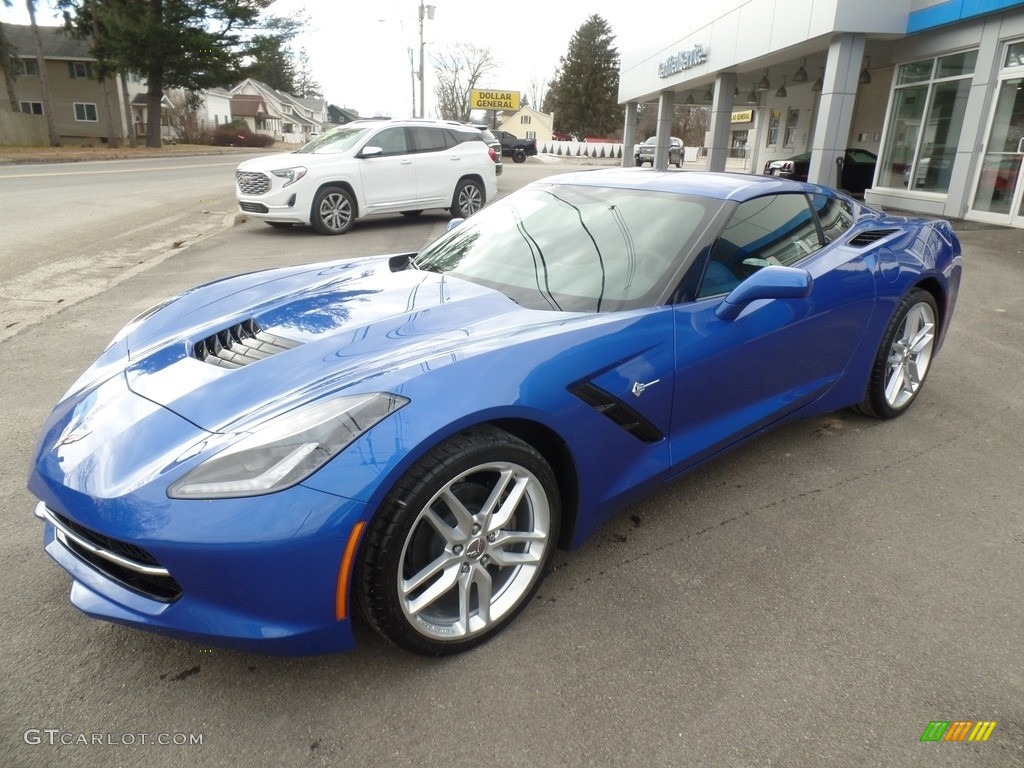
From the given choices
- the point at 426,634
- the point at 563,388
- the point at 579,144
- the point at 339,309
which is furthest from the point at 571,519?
the point at 579,144

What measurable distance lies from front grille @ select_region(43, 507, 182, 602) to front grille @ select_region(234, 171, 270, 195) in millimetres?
8996

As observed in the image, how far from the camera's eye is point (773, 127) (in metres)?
27.8

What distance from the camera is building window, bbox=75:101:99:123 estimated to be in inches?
1960

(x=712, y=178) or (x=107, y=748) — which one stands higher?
(x=712, y=178)

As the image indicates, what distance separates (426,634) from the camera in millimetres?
2029

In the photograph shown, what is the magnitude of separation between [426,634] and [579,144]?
5615cm

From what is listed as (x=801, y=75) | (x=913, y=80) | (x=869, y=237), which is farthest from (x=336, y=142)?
(x=801, y=75)

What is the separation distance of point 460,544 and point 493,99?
6368 centimetres

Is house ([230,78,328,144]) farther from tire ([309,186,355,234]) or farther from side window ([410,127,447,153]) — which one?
tire ([309,186,355,234])

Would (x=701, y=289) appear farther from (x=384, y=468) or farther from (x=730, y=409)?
(x=384, y=468)

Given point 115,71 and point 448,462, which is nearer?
point 448,462

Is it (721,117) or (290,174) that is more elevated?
(721,117)

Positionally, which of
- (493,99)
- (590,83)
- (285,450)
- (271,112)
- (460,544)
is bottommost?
(460,544)

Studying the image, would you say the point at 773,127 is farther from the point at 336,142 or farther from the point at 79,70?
the point at 79,70
